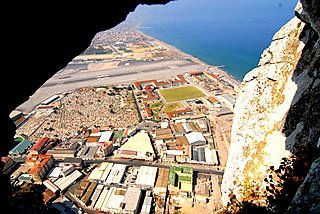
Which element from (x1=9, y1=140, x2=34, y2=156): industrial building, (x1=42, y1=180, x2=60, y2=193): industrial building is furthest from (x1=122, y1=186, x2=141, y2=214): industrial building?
(x1=9, y1=140, x2=34, y2=156): industrial building

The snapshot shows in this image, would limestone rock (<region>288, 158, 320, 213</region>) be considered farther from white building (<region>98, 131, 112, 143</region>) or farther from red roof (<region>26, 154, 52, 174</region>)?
white building (<region>98, 131, 112, 143</region>)

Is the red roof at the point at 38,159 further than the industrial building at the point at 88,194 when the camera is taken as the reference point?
Yes

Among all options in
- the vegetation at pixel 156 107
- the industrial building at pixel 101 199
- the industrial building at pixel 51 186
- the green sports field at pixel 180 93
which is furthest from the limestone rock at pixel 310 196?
the green sports field at pixel 180 93

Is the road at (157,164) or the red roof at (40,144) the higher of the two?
the road at (157,164)

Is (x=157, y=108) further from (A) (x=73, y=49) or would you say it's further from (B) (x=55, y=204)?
(A) (x=73, y=49)

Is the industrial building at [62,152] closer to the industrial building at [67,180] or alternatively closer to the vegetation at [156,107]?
the industrial building at [67,180]
